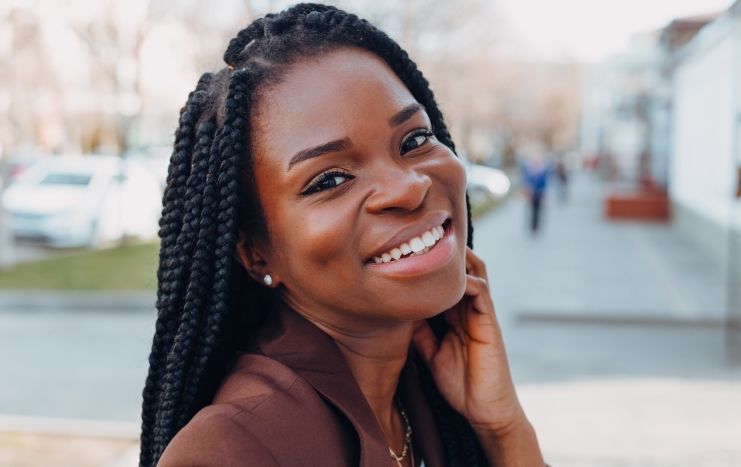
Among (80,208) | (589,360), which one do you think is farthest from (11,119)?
(589,360)

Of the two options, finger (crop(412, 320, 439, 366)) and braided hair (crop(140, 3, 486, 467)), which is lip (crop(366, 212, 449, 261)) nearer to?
braided hair (crop(140, 3, 486, 467))

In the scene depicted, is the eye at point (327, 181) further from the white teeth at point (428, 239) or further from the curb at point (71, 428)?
the curb at point (71, 428)

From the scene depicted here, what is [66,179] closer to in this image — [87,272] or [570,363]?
[87,272]

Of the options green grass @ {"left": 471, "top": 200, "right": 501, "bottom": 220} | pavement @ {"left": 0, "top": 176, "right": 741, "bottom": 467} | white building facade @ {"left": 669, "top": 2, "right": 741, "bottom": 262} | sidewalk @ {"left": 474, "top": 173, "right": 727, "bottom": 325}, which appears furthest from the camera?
green grass @ {"left": 471, "top": 200, "right": 501, "bottom": 220}

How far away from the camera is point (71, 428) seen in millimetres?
5160

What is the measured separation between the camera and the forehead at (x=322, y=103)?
1.44 m

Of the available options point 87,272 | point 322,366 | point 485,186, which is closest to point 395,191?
point 322,366

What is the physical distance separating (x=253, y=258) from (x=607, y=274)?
36.7 ft

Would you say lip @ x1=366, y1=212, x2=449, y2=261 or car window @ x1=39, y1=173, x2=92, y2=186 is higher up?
lip @ x1=366, y1=212, x2=449, y2=261

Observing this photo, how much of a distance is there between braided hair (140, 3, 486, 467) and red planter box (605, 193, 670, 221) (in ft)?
67.0

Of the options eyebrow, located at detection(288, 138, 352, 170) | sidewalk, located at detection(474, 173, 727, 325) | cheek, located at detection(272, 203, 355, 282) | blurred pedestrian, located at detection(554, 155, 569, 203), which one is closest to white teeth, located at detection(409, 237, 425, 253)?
cheek, located at detection(272, 203, 355, 282)

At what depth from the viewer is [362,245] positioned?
1.45m

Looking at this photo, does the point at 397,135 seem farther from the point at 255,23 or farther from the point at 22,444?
the point at 22,444

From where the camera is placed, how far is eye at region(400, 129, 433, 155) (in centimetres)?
155
